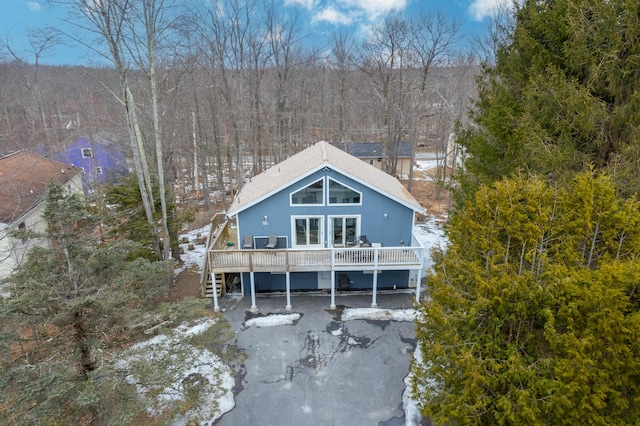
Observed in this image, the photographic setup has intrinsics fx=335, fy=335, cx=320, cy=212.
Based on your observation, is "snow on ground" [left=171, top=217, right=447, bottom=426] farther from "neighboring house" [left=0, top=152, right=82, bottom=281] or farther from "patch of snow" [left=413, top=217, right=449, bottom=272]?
"neighboring house" [left=0, top=152, right=82, bottom=281]

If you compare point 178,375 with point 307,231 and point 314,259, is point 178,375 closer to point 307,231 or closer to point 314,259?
point 314,259

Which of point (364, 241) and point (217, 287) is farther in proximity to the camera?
point (217, 287)

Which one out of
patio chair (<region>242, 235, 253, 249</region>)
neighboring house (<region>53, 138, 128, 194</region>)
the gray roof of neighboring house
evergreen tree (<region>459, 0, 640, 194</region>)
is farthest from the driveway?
the gray roof of neighboring house

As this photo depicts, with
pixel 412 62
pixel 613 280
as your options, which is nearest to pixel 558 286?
pixel 613 280

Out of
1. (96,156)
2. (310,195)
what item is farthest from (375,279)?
(96,156)

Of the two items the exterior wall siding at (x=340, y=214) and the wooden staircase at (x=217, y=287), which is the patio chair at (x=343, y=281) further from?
the wooden staircase at (x=217, y=287)

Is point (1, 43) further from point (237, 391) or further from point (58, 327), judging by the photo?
point (237, 391)
